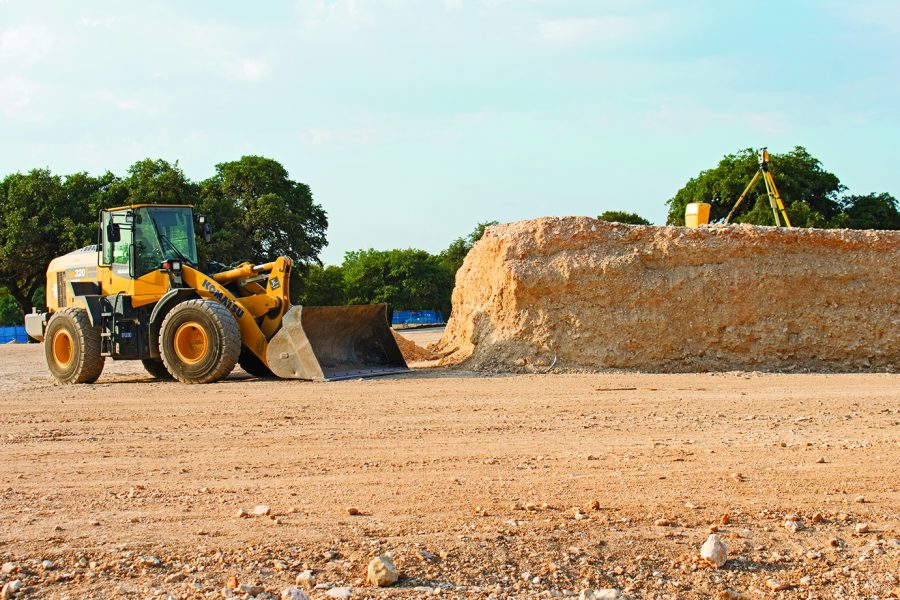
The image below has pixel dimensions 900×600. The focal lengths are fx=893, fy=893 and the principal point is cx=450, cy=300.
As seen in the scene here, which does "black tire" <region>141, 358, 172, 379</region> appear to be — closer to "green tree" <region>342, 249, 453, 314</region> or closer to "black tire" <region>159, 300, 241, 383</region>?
"black tire" <region>159, 300, 241, 383</region>

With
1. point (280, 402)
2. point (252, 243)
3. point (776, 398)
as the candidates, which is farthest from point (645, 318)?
point (252, 243)

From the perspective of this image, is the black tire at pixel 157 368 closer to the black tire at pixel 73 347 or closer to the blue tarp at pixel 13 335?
the black tire at pixel 73 347

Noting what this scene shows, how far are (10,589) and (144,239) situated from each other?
1121cm

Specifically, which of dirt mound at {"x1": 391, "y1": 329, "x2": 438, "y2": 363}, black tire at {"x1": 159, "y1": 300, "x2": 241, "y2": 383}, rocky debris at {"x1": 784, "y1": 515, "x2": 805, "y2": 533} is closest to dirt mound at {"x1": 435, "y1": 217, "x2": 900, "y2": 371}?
dirt mound at {"x1": 391, "y1": 329, "x2": 438, "y2": 363}

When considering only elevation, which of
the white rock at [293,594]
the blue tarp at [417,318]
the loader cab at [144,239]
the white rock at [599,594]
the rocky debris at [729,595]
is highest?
the loader cab at [144,239]

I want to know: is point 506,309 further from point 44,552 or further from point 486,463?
point 44,552

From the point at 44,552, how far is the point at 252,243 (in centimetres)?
3743

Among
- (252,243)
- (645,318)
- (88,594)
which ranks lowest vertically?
(88,594)

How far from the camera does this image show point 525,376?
1440 cm

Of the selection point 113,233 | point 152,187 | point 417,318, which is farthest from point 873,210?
point 113,233

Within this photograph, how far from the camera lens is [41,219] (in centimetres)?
3862

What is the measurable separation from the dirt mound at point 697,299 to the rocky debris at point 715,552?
10201 mm

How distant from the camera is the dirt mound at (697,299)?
1506 centimetres

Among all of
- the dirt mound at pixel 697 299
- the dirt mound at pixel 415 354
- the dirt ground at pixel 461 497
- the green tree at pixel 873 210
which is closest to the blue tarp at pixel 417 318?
the green tree at pixel 873 210
